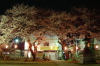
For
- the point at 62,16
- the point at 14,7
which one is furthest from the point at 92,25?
the point at 14,7

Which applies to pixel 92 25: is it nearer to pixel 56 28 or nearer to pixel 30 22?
pixel 56 28

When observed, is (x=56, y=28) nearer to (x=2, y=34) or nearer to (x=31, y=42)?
(x=31, y=42)

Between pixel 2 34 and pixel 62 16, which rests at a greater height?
pixel 62 16

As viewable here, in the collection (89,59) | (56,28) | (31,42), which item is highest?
(56,28)

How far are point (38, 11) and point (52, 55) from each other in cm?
1489

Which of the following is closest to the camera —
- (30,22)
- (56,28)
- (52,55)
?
(30,22)

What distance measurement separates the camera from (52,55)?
4181cm

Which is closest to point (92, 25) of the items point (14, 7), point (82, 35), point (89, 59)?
point (82, 35)

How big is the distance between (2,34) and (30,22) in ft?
20.9

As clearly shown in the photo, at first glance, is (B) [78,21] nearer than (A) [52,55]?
Yes

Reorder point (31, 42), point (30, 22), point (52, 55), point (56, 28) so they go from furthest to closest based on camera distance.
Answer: point (52, 55), point (31, 42), point (56, 28), point (30, 22)

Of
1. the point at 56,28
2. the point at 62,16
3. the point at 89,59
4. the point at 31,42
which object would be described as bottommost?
the point at 89,59

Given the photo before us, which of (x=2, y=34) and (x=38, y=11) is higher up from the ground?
(x=38, y=11)

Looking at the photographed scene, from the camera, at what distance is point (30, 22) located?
1120 inches
